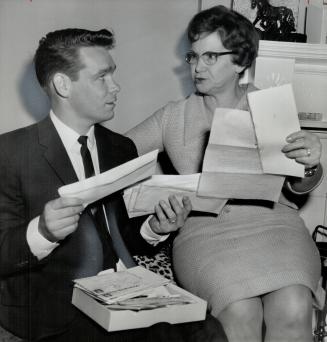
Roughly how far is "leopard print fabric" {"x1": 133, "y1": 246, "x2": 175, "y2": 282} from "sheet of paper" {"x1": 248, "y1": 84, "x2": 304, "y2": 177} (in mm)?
657

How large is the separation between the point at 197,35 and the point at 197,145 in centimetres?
41

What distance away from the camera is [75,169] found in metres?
1.54

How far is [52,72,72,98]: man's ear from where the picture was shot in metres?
1.57

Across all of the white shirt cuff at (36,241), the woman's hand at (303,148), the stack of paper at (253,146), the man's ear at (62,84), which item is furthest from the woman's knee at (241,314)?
the man's ear at (62,84)

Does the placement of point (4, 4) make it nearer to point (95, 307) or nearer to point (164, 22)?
point (164, 22)

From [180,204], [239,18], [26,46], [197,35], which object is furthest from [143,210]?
[26,46]

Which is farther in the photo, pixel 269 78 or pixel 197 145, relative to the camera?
pixel 269 78

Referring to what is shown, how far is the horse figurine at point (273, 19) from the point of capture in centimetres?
232

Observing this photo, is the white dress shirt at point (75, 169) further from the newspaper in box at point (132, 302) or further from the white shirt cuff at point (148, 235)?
the newspaper in box at point (132, 302)

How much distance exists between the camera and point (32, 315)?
1.40 m

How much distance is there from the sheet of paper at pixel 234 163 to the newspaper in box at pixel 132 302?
0.33m

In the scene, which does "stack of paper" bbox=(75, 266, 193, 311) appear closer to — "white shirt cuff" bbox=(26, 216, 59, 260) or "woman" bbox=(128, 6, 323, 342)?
"white shirt cuff" bbox=(26, 216, 59, 260)

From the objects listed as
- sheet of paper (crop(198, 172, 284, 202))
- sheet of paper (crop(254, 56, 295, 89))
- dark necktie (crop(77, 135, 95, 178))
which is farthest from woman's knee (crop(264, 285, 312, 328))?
sheet of paper (crop(254, 56, 295, 89))

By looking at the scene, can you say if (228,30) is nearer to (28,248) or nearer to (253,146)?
(253,146)
